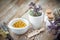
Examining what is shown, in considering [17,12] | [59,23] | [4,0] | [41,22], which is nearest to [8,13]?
[17,12]

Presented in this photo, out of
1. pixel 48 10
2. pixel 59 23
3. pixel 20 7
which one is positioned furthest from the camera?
pixel 20 7

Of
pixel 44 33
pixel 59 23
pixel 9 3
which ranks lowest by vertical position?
pixel 44 33

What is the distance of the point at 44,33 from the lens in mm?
1510

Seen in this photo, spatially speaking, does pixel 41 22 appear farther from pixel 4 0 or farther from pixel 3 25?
pixel 4 0

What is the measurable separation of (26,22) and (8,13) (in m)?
0.33

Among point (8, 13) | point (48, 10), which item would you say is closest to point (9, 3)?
point (8, 13)

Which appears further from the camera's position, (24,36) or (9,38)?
(24,36)

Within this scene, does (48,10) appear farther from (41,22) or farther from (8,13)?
(8,13)

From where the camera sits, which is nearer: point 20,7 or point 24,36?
point 24,36

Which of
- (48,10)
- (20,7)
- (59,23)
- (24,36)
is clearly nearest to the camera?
(59,23)

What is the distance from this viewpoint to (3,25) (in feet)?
4.98

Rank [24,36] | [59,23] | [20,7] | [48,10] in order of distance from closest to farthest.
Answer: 1. [59,23]
2. [24,36]
3. [48,10]
4. [20,7]

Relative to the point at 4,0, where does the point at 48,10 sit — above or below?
below

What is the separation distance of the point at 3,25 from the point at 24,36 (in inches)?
8.5
